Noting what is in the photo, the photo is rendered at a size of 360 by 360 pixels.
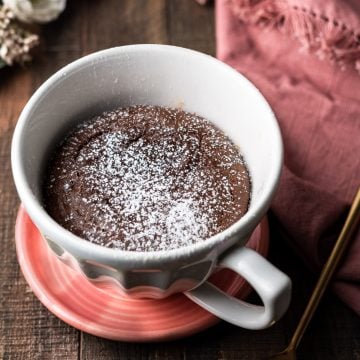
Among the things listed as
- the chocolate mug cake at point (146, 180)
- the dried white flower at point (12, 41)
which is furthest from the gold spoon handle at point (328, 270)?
the dried white flower at point (12, 41)

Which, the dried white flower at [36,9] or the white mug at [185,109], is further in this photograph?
the dried white flower at [36,9]

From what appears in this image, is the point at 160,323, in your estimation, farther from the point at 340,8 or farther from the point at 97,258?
the point at 340,8

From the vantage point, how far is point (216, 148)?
45.0 inches

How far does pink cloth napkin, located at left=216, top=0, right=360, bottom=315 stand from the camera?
1.23m

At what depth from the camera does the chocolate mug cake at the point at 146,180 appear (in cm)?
101

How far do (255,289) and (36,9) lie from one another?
87cm

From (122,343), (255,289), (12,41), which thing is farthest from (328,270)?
(12,41)

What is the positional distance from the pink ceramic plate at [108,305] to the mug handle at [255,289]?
39mm

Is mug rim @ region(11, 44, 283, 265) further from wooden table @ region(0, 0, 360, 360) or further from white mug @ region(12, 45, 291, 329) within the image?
wooden table @ region(0, 0, 360, 360)

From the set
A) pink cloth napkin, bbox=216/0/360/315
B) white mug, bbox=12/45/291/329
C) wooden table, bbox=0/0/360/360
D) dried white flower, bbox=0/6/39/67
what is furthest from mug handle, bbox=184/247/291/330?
dried white flower, bbox=0/6/39/67

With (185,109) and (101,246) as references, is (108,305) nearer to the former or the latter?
(101,246)

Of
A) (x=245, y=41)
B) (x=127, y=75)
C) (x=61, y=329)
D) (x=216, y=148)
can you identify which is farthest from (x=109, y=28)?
(x=61, y=329)

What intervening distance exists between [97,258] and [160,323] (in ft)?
0.71

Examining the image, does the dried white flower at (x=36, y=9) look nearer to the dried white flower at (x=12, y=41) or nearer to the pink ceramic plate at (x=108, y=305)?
the dried white flower at (x=12, y=41)
